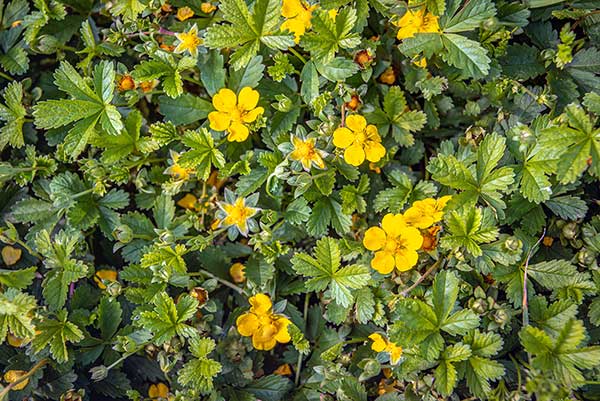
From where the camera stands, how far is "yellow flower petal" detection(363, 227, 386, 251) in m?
2.17

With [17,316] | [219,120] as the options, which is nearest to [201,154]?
[219,120]

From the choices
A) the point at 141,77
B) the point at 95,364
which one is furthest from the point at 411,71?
the point at 95,364

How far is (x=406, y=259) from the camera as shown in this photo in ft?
7.06

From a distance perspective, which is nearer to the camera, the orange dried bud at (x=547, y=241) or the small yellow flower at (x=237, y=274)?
the orange dried bud at (x=547, y=241)

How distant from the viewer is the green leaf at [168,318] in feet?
7.15

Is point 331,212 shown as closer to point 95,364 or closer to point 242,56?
point 242,56

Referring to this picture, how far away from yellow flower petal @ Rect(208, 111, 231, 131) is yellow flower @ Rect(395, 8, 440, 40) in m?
0.69

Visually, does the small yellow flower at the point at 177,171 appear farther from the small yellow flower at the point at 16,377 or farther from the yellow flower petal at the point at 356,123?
the small yellow flower at the point at 16,377

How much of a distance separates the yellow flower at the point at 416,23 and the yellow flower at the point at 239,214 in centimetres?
83

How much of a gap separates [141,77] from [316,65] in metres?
0.64

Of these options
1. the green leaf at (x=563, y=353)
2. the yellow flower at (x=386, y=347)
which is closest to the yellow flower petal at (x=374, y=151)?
the yellow flower at (x=386, y=347)

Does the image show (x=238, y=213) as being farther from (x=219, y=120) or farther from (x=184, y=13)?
(x=184, y=13)

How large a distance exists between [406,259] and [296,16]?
95 cm

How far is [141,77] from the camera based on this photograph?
2.30 meters
